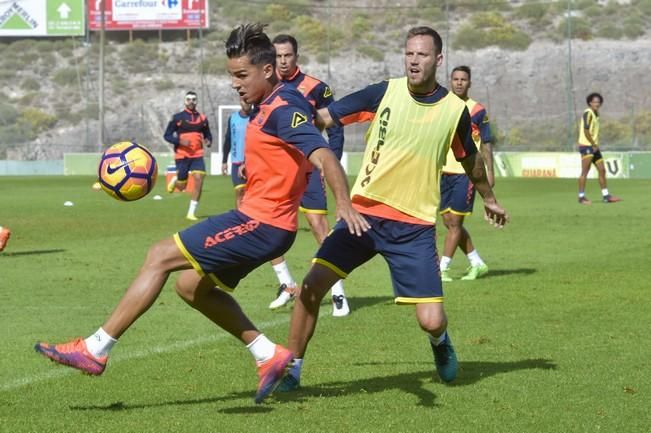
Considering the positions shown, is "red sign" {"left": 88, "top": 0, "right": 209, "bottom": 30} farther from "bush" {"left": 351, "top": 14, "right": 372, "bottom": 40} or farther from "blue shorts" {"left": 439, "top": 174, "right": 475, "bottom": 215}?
"blue shorts" {"left": 439, "top": 174, "right": 475, "bottom": 215}

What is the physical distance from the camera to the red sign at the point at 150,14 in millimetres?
75938

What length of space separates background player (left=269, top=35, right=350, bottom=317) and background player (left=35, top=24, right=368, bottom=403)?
143 inches

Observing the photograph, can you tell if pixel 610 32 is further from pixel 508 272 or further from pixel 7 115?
pixel 508 272

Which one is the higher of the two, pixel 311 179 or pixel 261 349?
pixel 311 179

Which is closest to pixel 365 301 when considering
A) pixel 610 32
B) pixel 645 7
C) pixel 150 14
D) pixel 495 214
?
pixel 495 214

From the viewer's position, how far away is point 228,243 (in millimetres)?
6652

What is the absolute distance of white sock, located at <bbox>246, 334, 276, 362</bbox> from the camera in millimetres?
7004

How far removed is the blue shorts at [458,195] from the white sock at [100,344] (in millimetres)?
7216

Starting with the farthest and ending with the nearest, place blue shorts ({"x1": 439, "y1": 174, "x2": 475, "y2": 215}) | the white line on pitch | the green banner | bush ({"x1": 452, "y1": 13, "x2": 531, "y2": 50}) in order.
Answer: bush ({"x1": 452, "y1": 13, "x2": 531, "y2": 50})
the green banner
blue shorts ({"x1": 439, "y1": 174, "x2": 475, "y2": 215})
the white line on pitch

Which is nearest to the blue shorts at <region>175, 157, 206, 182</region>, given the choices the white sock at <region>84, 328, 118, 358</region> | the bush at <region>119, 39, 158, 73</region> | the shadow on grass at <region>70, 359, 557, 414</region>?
the shadow on grass at <region>70, 359, 557, 414</region>

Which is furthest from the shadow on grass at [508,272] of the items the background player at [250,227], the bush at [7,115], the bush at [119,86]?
the bush at [119,86]

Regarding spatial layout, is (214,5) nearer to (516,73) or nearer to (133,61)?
(133,61)

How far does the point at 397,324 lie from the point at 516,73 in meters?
53.5

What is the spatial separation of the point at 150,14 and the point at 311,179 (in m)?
67.9
